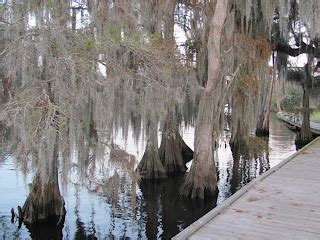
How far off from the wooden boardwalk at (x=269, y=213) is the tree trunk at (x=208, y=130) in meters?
1.82

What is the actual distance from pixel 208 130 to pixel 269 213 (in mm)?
3942

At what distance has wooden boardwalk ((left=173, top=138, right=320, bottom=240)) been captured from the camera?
3.75m

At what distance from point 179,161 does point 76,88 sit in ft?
25.8

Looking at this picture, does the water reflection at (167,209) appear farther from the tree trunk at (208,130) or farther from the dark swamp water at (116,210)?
the tree trunk at (208,130)

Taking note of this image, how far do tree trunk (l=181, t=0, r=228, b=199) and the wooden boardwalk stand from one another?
182cm

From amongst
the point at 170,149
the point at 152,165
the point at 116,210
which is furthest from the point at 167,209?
the point at 170,149

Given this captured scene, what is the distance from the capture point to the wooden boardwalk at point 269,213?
12.3 ft

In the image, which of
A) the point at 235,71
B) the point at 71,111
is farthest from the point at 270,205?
the point at 235,71

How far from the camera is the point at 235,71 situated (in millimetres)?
8766

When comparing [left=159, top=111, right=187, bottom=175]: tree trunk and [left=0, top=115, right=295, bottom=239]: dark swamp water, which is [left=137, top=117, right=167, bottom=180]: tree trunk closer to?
[left=0, top=115, right=295, bottom=239]: dark swamp water

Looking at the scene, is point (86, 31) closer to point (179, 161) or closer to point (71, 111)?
point (71, 111)

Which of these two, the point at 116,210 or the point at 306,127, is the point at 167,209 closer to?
the point at 116,210

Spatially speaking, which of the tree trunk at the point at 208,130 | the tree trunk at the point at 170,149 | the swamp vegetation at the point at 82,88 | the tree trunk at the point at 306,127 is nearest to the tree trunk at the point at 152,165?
the tree trunk at the point at 170,149

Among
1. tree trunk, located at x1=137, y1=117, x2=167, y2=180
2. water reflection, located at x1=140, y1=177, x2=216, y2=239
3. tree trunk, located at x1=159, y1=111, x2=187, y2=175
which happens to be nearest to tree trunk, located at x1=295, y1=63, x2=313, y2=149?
tree trunk, located at x1=159, y1=111, x2=187, y2=175
